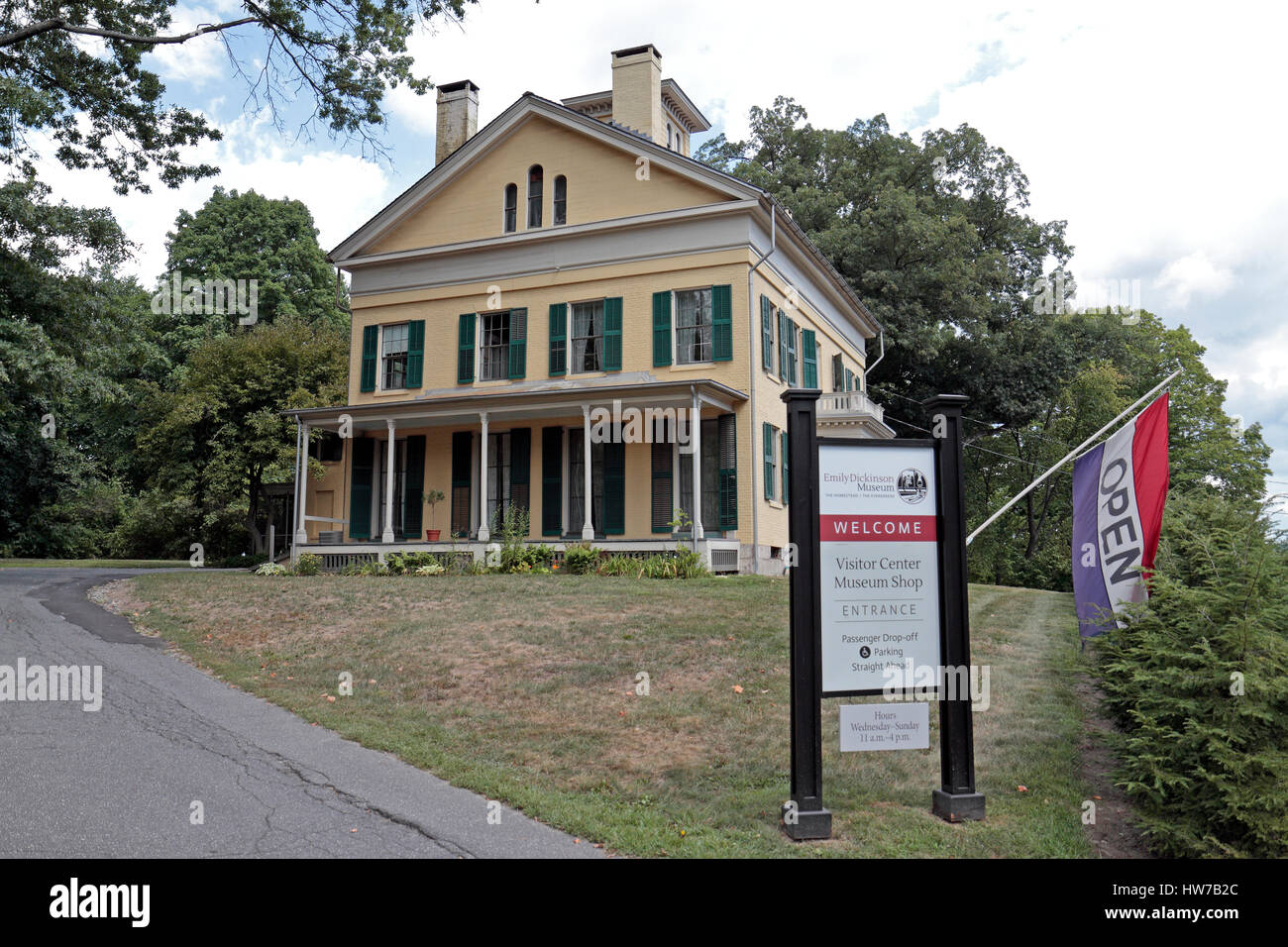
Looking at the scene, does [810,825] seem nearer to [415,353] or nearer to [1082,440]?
[415,353]

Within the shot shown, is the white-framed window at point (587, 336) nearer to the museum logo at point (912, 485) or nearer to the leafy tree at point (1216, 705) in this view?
the museum logo at point (912, 485)

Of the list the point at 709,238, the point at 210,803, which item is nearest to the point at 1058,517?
the point at 709,238

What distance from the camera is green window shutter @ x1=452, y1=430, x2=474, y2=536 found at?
69.5ft

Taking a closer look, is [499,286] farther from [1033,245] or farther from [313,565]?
[1033,245]

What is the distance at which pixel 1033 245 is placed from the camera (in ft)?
116

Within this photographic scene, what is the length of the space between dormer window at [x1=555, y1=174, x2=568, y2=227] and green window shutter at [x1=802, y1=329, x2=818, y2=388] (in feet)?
20.8

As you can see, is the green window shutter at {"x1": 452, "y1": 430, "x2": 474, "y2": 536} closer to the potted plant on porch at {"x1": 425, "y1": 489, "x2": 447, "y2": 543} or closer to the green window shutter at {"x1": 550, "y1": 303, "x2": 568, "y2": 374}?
the potted plant on porch at {"x1": 425, "y1": 489, "x2": 447, "y2": 543}

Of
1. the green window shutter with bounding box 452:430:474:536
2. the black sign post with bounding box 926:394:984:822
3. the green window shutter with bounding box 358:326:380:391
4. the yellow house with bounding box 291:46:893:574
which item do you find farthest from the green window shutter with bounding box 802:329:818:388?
the black sign post with bounding box 926:394:984:822

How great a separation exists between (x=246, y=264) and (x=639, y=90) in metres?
20.1

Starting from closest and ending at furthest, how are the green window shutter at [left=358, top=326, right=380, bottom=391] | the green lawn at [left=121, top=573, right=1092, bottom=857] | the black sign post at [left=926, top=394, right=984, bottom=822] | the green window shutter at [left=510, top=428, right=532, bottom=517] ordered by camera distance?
the green lawn at [left=121, top=573, right=1092, bottom=857] < the black sign post at [left=926, top=394, right=984, bottom=822] < the green window shutter at [left=510, top=428, right=532, bottom=517] < the green window shutter at [left=358, top=326, right=380, bottom=391]

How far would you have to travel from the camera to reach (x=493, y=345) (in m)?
21.9

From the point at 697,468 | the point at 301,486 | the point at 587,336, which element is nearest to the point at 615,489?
the point at 697,468

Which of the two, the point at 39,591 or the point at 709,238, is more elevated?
the point at 709,238
